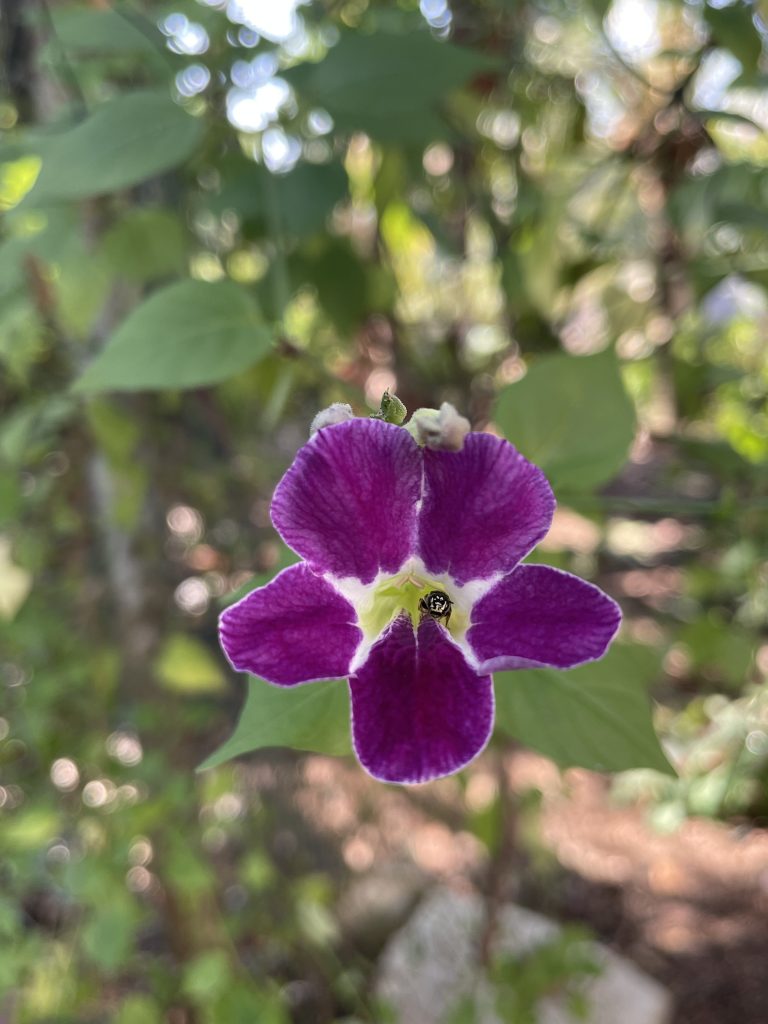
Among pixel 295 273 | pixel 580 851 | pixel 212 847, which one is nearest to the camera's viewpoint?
pixel 295 273

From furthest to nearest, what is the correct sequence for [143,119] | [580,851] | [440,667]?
[580,851]
[143,119]
[440,667]

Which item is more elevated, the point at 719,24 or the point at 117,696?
the point at 719,24

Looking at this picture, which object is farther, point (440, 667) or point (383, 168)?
point (383, 168)

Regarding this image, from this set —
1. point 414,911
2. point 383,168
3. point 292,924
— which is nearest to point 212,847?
point 292,924

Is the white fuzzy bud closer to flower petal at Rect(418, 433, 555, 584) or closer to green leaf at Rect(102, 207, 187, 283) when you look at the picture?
flower petal at Rect(418, 433, 555, 584)

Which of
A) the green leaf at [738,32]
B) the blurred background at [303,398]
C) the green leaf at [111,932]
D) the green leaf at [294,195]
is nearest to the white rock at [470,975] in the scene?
the blurred background at [303,398]

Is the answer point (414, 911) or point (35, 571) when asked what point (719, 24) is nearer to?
point (35, 571)

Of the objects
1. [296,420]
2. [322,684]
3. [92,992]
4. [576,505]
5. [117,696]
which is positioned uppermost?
[322,684]
